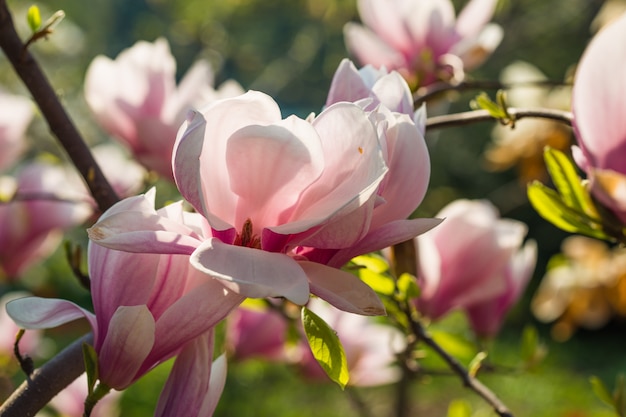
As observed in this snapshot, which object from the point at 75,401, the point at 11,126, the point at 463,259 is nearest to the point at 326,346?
the point at 463,259

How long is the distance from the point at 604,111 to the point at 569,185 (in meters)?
0.07

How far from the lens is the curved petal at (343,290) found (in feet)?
1.22

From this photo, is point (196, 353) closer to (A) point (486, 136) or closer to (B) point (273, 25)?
(A) point (486, 136)

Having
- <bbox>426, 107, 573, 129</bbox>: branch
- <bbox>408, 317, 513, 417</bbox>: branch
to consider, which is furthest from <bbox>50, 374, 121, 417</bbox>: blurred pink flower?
<bbox>426, 107, 573, 129</bbox>: branch

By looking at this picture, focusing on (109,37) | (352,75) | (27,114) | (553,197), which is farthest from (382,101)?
(109,37)

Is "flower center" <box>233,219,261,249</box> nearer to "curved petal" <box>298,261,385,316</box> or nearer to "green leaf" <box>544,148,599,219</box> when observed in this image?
"curved petal" <box>298,261,385,316</box>

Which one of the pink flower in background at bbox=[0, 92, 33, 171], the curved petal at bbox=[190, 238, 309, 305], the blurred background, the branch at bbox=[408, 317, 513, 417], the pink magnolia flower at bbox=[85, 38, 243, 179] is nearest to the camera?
the curved petal at bbox=[190, 238, 309, 305]

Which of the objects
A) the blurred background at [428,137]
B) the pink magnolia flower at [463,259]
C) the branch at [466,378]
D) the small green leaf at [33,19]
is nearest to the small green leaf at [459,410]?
the pink magnolia flower at [463,259]

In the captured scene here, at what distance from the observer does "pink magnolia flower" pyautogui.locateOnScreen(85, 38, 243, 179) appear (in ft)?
2.63

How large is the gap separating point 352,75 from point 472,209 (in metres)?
0.45

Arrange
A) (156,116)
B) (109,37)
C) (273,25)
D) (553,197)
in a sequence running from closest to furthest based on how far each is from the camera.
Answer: (553,197) < (156,116) < (273,25) < (109,37)

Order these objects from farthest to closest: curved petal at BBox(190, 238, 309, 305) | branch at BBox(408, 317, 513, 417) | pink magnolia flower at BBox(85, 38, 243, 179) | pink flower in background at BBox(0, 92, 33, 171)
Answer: pink flower in background at BBox(0, 92, 33, 171) → pink magnolia flower at BBox(85, 38, 243, 179) → branch at BBox(408, 317, 513, 417) → curved petal at BBox(190, 238, 309, 305)

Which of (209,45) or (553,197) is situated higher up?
(553,197)

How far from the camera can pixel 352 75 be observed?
17.1 inches
